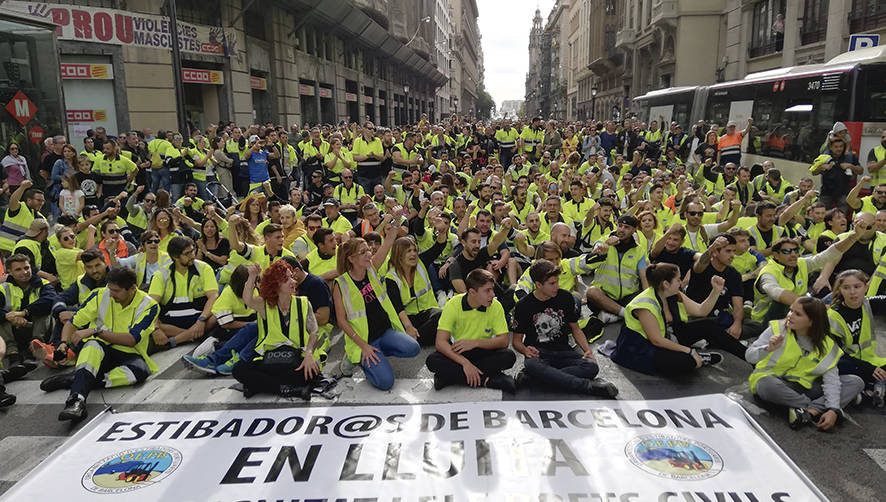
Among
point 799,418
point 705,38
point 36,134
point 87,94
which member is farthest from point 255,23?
point 705,38

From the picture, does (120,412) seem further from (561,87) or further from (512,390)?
(561,87)

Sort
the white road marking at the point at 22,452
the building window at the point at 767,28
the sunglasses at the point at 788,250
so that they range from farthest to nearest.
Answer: the building window at the point at 767,28, the sunglasses at the point at 788,250, the white road marking at the point at 22,452

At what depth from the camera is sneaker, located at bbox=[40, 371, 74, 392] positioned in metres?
5.61

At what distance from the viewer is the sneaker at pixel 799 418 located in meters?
4.63

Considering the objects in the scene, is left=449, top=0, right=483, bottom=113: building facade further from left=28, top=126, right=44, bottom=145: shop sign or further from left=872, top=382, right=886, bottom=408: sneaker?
left=872, top=382, right=886, bottom=408: sneaker

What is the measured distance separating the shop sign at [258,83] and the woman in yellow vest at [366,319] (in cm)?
1984

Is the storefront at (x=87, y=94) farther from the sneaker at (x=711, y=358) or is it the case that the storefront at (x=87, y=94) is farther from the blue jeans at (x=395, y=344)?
the sneaker at (x=711, y=358)

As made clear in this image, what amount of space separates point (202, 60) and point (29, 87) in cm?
812

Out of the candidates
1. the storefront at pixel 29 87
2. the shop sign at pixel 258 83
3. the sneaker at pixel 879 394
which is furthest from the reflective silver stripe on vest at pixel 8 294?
the shop sign at pixel 258 83

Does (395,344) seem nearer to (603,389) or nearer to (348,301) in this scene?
(348,301)

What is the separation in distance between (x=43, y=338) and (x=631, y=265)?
649cm

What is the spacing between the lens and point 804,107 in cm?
1405

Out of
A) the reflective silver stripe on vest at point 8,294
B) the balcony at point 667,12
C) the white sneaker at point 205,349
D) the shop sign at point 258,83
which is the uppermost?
the balcony at point 667,12

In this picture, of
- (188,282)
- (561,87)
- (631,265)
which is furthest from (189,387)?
(561,87)
